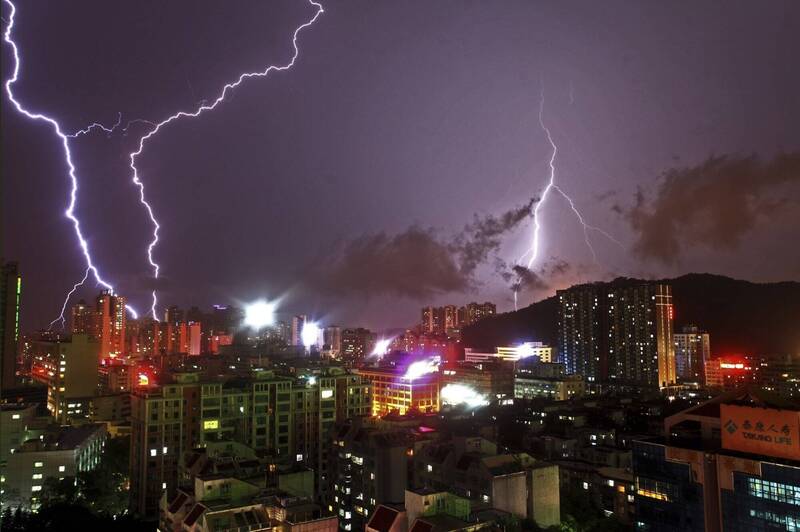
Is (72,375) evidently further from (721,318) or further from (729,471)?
(721,318)

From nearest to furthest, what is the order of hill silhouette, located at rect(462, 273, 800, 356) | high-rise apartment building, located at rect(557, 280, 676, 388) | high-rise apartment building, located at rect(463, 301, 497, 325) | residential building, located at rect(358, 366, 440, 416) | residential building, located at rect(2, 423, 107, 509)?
residential building, located at rect(2, 423, 107, 509), residential building, located at rect(358, 366, 440, 416), high-rise apartment building, located at rect(557, 280, 676, 388), hill silhouette, located at rect(462, 273, 800, 356), high-rise apartment building, located at rect(463, 301, 497, 325)

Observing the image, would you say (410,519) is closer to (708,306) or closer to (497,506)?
(497,506)

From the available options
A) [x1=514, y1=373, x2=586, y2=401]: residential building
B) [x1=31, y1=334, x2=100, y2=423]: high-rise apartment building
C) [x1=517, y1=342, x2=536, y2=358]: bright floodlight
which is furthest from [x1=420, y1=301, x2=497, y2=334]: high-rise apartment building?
[x1=31, y1=334, x2=100, y2=423]: high-rise apartment building

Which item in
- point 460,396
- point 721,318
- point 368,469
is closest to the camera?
point 368,469

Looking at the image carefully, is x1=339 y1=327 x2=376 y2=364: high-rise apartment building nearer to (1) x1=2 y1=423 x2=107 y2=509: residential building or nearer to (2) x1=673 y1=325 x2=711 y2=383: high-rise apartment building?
(2) x1=673 y1=325 x2=711 y2=383: high-rise apartment building

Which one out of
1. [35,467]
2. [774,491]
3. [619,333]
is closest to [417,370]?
[35,467]

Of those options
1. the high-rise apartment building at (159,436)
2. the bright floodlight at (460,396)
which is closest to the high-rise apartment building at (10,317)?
the high-rise apartment building at (159,436)
